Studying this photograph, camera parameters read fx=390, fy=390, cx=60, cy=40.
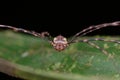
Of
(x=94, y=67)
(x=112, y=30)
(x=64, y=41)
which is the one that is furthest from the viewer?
(x=112, y=30)

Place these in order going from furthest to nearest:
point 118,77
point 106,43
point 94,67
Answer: point 106,43, point 94,67, point 118,77

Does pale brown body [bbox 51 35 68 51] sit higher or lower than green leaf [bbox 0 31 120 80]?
higher

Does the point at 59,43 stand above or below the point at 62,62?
above

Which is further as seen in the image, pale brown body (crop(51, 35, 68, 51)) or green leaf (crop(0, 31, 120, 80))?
pale brown body (crop(51, 35, 68, 51))

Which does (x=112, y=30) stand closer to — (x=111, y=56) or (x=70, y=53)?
(x=70, y=53)

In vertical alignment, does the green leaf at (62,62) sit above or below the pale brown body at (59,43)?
below

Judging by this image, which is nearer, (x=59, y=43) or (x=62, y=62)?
(x=62, y=62)

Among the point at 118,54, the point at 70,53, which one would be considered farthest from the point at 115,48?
the point at 70,53

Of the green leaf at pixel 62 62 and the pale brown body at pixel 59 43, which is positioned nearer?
the green leaf at pixel 62 62
